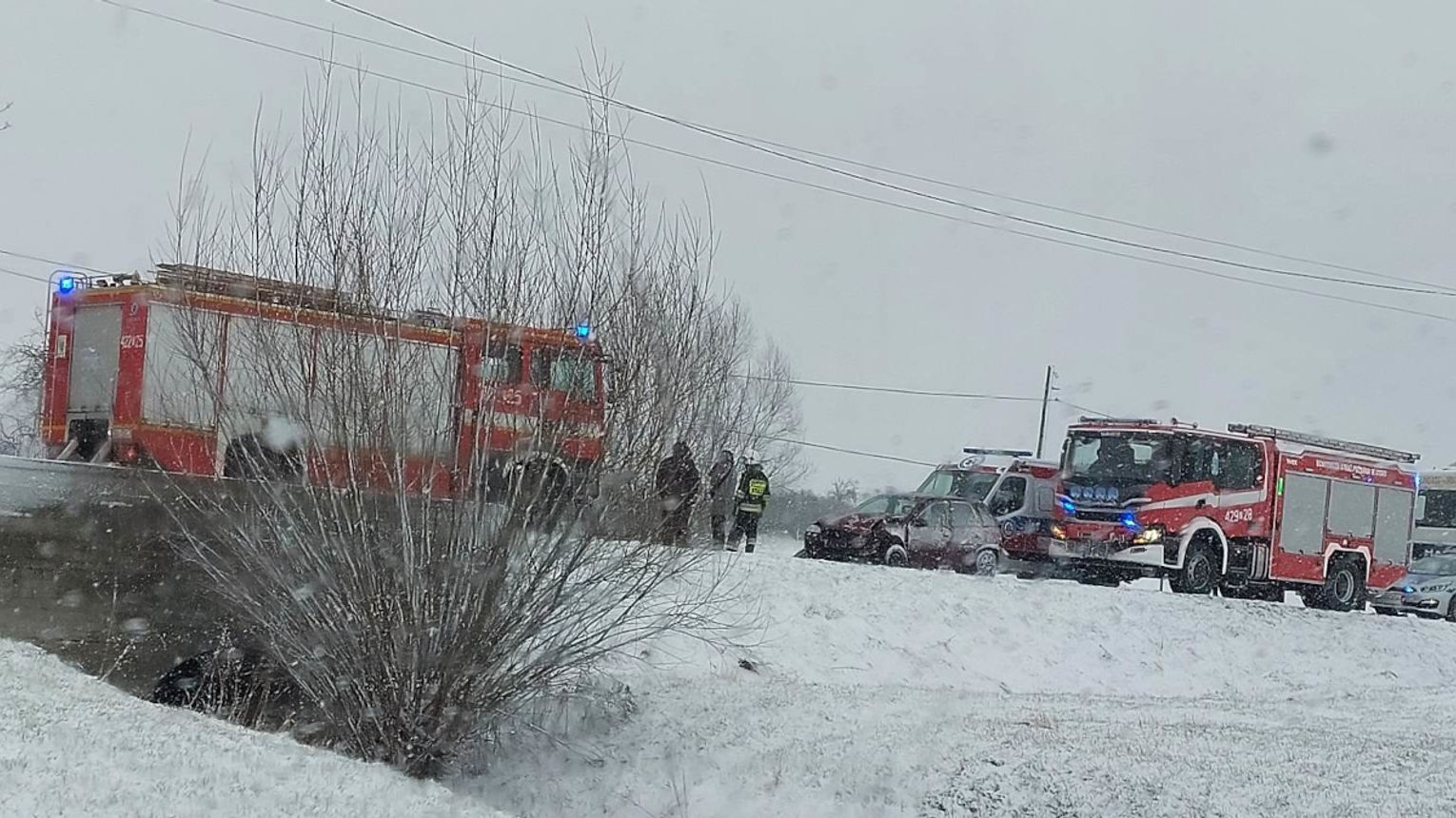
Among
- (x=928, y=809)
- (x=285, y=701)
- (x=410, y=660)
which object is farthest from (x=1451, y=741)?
(x=285, y=701)

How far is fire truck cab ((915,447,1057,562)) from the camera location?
2453 cm

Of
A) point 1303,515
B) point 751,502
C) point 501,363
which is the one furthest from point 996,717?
point 1303,515

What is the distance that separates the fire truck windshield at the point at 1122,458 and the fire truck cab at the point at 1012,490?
0.70 meters

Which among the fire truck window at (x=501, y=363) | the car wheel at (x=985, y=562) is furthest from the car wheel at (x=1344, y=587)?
the fire truck window at (x=501, y=363)

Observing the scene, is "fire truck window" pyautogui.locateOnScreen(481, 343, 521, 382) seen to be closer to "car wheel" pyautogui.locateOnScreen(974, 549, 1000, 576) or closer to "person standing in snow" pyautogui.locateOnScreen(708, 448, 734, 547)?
"person standing in snow" pyautogui.locateOnScreen(708, 448, 734, 547)

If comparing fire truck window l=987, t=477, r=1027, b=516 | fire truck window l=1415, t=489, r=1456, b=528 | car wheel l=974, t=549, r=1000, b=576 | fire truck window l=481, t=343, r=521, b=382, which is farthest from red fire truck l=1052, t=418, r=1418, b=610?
fire truck window l=1415, t=489, r=1456, b=528

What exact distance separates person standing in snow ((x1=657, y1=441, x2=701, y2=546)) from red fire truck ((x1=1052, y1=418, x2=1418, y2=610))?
1184cm

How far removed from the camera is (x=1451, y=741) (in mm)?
13578

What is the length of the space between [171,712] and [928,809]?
5532 mm

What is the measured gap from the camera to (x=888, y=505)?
982 inches

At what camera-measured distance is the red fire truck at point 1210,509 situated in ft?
74.2

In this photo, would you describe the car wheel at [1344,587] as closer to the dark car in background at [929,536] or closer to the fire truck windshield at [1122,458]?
the fire truck windshield at [1122,458]

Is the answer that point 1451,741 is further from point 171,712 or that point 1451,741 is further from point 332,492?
point 171,712

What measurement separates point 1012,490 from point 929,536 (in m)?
2.82
